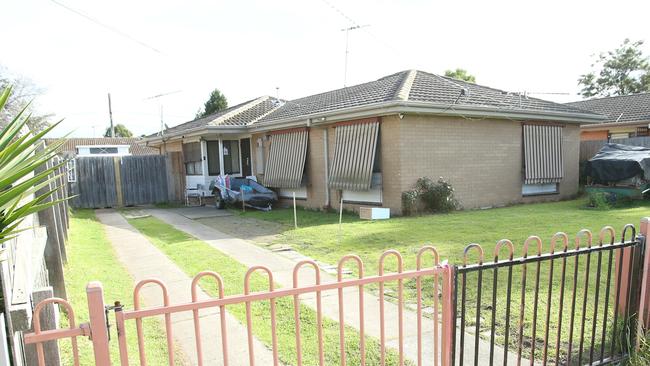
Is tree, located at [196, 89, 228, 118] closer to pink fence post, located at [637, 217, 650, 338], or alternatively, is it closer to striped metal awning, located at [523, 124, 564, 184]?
striped metal awning, located at [523, 124, 564, 184]

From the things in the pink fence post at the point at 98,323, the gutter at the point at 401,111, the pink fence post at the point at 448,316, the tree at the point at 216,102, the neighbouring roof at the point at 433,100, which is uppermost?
the tree at the point at 216,102

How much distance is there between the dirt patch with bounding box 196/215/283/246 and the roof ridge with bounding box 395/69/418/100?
4771mm

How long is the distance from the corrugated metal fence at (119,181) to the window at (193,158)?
3.92 ft

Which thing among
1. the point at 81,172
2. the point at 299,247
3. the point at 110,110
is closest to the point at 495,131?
the point at 299,247

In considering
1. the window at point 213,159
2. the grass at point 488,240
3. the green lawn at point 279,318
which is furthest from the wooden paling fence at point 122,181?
the green lawn at point 279,318

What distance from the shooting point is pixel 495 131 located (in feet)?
43.2

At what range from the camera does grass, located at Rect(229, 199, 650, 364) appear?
4.19 m

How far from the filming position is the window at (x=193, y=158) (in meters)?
17.2

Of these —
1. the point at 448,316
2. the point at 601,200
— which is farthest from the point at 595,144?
the point at 448,316

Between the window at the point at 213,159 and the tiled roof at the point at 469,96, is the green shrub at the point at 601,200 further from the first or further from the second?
the window at the point at 213,159

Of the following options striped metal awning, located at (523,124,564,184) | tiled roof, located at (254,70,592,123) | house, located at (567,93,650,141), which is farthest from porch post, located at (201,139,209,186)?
house, located at (567,93,650,141)

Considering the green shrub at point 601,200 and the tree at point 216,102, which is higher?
the tree at point 216,102

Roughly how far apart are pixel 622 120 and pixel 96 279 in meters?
23.2

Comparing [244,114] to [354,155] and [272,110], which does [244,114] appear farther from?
[354,155]
